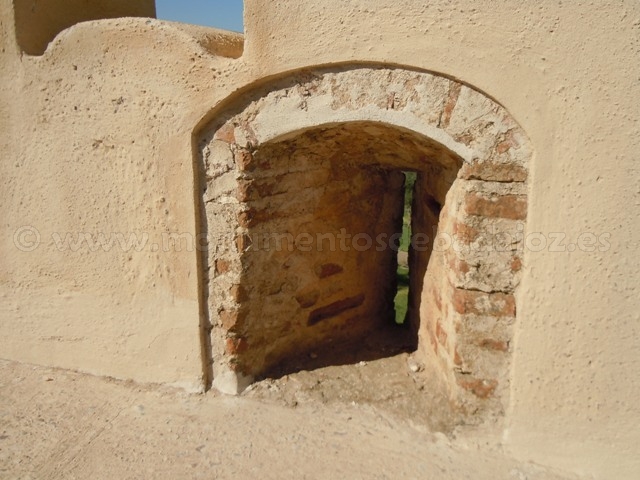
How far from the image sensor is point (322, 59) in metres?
1.83

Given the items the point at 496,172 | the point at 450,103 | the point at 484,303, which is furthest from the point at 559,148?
the point at 484,303

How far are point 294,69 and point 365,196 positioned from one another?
2.94ft


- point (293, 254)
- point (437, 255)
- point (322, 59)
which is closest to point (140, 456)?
point (293, 254)

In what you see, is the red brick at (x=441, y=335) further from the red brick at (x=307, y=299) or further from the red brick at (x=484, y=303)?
the red brick at (x=307, y=299)

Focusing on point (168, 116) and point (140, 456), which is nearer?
point (140, 456)

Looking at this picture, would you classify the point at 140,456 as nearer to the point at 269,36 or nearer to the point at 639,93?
the point at 269,36

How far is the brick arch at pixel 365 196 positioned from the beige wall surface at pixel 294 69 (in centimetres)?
8

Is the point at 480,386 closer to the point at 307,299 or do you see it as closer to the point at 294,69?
the point at 307,299

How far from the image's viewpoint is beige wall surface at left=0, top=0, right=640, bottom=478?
1.62 meters

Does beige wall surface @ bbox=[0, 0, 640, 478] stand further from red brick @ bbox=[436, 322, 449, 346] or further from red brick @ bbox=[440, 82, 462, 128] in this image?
red brick @ bbox=[436, 322, 449, 346]

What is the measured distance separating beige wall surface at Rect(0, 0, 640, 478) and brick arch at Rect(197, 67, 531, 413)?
0.25 ft

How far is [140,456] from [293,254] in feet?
3.49

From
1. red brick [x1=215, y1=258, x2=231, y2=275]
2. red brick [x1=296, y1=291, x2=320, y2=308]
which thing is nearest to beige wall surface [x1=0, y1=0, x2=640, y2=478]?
red brick [x1=215, y1=258, x2=231, y2=275]

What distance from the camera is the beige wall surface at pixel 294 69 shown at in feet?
5.32
